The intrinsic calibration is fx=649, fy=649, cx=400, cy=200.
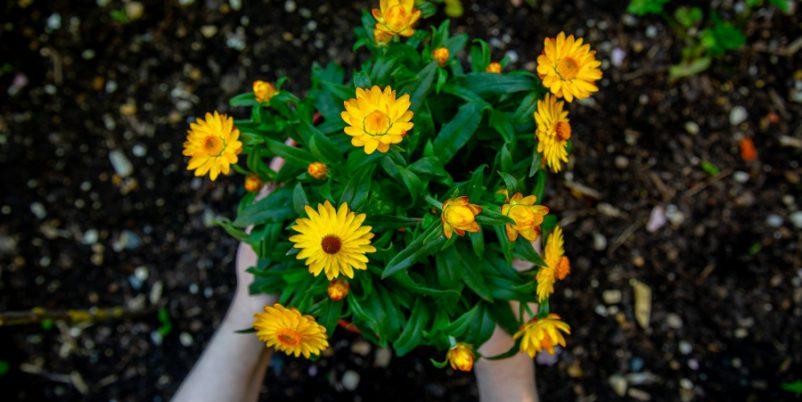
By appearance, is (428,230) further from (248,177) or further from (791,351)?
(791,351)

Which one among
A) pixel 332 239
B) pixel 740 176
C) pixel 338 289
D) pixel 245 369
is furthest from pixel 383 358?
pixel 740 176

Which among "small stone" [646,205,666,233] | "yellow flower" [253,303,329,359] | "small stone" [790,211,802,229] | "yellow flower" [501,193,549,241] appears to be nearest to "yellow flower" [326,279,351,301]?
"yellow flower" [253,303,329,359]

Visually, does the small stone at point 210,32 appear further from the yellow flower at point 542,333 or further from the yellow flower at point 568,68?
the yellow flower at point 542,333

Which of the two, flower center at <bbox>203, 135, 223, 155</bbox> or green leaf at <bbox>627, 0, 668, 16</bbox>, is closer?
flower center at <bbox>203, 135, 223, 155</bbox>

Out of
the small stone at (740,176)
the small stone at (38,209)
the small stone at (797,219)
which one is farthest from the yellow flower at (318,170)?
the small stone at (797,219)

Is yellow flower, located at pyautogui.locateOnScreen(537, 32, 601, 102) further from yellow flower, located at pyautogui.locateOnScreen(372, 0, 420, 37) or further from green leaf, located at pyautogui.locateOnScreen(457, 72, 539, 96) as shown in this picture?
yellow flower, located at pyautogui.locateOnScreen(372, 0, 420, 37)
